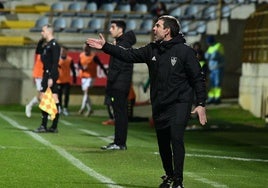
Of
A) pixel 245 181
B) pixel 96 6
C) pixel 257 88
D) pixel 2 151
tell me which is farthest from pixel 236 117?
pixel 245 181

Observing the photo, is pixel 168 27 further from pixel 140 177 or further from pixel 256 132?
pixel 256 132

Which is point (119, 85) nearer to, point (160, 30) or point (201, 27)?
point (160, 30)

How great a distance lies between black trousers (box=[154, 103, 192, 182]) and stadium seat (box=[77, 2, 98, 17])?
2342 centimetres

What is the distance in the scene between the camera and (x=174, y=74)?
36.2 ft

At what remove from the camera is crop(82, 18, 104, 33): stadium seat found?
33719 millimetres

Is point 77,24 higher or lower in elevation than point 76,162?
higher

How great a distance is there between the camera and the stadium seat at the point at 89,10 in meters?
34.6

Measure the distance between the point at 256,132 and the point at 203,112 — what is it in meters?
11.4

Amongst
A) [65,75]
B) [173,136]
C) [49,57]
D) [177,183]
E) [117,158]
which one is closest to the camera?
[177,183]

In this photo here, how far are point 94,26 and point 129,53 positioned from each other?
22.9m

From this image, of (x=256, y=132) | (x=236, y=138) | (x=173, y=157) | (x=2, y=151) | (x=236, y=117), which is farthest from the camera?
(x=236, y=117)

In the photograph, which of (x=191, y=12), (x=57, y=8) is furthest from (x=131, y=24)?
(x=57, y=8)

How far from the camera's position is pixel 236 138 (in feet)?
66.5

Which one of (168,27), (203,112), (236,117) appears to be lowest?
(236,117)
